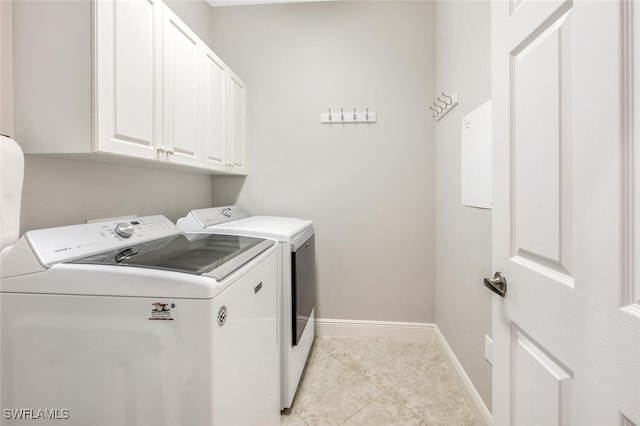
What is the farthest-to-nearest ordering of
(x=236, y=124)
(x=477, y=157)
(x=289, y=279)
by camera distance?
(x=236, y=124) < (x=289, y=279) < (x=477, y=157)

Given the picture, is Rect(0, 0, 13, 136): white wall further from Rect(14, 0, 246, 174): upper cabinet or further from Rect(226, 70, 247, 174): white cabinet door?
Rect(226, 70, 247, 174): white cabinet door

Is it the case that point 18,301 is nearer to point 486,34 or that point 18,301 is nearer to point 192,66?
point 192,66

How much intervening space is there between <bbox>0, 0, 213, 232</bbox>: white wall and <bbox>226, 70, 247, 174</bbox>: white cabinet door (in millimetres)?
397

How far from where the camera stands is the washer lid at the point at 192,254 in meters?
0.90

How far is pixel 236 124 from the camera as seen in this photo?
2258 millimetres

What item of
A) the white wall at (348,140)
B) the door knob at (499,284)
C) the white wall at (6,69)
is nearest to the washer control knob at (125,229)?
the white wall at (6,69)

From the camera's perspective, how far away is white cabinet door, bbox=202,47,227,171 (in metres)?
1.81

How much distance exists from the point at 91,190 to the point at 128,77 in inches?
22.8

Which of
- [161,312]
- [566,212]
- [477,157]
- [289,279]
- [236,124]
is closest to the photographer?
[566,212]

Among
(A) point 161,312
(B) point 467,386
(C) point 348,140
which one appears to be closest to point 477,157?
(C) point 348,140

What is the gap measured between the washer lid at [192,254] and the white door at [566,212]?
0.86 metres

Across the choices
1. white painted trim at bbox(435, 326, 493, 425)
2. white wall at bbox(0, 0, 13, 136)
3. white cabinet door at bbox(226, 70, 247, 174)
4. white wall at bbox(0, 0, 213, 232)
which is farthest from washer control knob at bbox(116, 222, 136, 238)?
white painted trim at bbox(435, 326, 493, 425)

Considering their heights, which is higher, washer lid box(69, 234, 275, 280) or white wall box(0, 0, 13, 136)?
white wall box(0, 0, 13, 136)

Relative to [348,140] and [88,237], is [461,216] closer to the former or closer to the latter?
[348,140]
